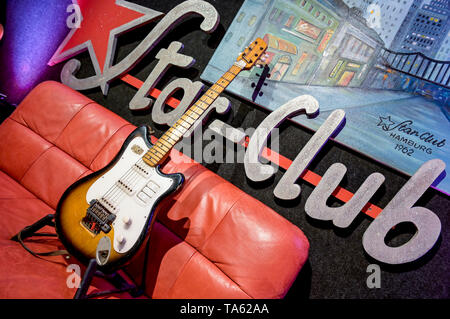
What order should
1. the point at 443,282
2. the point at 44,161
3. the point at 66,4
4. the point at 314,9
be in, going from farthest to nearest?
the point at 66,4 → the point at 44,161 → the point at 314,9 → the point at 443,282

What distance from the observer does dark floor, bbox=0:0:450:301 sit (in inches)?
54.7

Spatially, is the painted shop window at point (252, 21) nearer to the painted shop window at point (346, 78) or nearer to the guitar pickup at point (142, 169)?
the painted shop window at point (346, 78)

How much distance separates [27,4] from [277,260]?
12.0ft

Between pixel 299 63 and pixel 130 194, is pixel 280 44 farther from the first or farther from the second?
pixel 130 194

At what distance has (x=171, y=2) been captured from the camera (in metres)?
2.20

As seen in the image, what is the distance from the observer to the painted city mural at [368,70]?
142cm

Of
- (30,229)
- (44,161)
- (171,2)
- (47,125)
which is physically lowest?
(30,229)

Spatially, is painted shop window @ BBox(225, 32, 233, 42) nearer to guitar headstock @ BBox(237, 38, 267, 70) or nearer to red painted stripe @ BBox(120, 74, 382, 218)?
guitar headstock @ BBox(237, 38, 267, 70)

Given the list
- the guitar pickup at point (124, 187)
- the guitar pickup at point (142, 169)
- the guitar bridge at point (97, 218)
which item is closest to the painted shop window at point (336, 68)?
the guitar pickup at point (142, 169)

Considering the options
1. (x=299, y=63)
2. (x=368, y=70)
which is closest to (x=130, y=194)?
(x=299, y=63)

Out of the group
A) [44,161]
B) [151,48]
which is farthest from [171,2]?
[44,161]

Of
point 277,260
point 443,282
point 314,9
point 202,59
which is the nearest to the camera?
point 277,260

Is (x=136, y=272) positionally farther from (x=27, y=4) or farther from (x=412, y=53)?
(x=27, y=4)

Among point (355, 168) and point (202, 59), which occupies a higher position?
point (202, 59)
